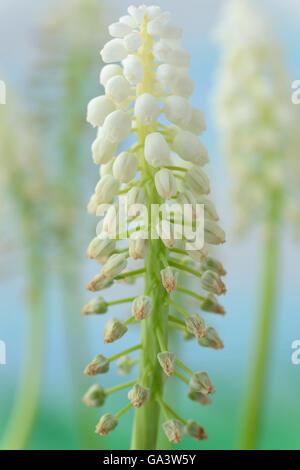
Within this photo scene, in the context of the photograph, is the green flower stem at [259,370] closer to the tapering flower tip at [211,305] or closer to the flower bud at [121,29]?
the tapering flower tip at [211,305]

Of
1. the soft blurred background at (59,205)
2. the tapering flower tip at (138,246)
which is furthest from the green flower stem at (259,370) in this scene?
the tapering flower tip at (138,246)

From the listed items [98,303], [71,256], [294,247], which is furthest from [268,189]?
[98,303]

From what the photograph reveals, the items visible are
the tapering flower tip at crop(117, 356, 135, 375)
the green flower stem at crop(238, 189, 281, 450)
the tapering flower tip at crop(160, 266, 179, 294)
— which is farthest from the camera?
the green flower stem at crop(238, 189, 281, 450)

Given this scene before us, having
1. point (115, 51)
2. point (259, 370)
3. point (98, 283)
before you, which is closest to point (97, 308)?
point (98, 283)

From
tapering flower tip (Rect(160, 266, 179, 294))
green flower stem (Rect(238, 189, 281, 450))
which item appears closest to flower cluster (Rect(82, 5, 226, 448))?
tapering flower tip (Rect(160, 266, 179, 294))

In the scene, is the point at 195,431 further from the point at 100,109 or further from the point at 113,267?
the point at 100,109

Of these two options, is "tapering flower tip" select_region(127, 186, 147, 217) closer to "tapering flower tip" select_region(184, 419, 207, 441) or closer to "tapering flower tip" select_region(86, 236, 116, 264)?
"tapering flower tip" select_region(86, 236, 116, 264)
